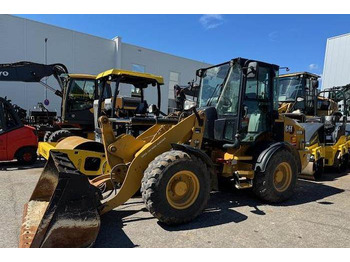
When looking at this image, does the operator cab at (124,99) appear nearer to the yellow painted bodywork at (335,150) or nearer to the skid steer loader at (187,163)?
the skid steer loader at (187,163)

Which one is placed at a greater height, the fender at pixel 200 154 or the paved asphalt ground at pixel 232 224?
the fender at pixel 200 154

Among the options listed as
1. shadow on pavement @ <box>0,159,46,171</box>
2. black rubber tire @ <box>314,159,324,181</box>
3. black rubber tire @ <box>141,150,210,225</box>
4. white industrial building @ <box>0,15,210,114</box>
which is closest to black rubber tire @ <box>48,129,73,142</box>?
shadow on pavement @ <box>0,159,46,171</box>

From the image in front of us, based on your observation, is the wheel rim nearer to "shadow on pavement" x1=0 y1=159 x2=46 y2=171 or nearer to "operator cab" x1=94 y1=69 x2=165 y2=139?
"shadow on pavement" x1=0 y1=159 x2=46 y2=171

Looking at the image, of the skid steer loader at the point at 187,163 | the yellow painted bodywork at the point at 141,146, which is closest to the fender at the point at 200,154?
the skid steer loader at the point at 187,163

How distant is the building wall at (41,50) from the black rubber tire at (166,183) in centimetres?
1608

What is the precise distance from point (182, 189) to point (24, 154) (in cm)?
625

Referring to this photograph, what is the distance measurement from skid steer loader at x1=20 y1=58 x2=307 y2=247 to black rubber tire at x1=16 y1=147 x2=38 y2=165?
4721mm

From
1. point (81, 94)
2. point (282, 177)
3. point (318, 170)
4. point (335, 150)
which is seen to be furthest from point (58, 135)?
point (335, 150)

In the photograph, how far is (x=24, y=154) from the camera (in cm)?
809

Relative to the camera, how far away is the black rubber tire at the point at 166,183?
139 inches

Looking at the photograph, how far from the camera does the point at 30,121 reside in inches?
450

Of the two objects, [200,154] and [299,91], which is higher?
[299,91]

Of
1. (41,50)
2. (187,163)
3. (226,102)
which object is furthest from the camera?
(41,50)

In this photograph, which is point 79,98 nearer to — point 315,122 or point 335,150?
point 315,122
